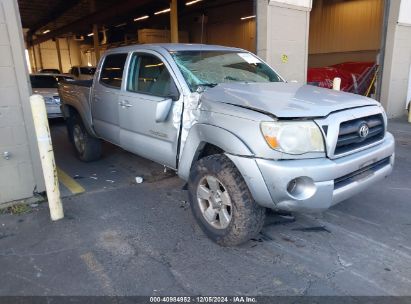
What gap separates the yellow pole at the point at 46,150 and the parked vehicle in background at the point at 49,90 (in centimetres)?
614

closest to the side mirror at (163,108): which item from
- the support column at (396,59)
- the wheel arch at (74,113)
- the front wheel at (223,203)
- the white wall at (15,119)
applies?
the front wheel at (223,203)

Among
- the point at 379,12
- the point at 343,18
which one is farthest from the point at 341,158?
the point at 343,18

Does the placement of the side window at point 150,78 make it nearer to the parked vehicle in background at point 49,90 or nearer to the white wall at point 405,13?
the parked vehicle in background at point 49,90

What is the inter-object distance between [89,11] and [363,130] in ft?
83.8

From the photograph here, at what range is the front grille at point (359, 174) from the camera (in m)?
2.87

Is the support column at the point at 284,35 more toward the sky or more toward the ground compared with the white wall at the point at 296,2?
more toward the ground

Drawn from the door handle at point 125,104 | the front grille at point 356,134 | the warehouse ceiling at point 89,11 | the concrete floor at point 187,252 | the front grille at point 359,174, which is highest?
the warehouse ceiling at point 89,11

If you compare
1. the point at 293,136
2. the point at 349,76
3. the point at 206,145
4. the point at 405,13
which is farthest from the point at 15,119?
the point at 349,76

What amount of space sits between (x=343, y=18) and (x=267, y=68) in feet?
57.6

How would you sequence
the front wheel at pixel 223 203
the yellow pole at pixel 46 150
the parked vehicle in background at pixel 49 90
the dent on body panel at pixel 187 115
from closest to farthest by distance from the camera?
1. the front wheel at pixel 223 203
2. the dent on body panel at pixel 187 115
3. the yellow pole at pixel 46 150
4. the parked vehicle in background at pixel 49 90

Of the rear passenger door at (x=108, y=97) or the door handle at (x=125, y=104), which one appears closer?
the door handle at (x=125, y=104)

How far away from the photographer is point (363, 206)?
4086 mm

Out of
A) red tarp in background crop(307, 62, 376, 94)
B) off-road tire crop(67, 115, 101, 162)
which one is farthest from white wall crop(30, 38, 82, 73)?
off-road tire crop(67, 115, 101, 162)

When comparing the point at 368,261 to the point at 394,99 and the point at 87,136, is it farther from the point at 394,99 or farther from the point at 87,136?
the point at 394,99
